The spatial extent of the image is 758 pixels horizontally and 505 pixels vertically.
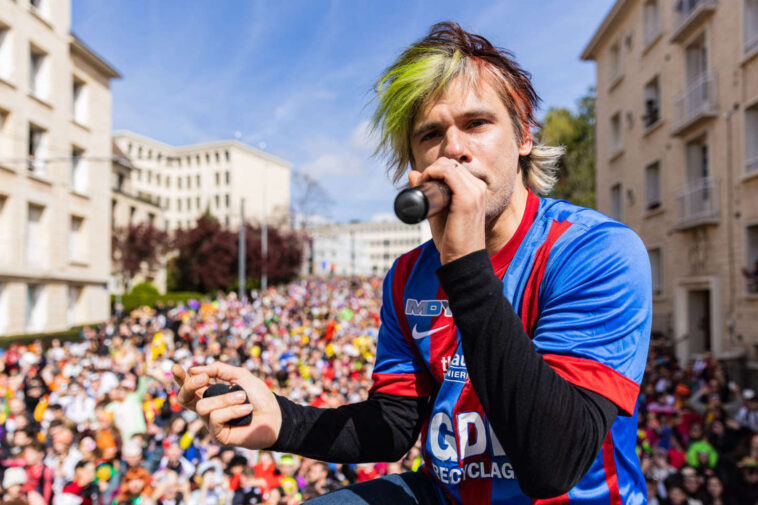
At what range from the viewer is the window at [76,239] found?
26758 millimetres

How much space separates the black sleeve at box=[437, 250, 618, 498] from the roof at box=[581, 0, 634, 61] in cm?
2360

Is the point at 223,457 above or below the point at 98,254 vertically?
below

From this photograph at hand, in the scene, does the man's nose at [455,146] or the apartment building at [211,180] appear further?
the apartment building at [211,180]

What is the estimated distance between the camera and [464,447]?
1775 mm

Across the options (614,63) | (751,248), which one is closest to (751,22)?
(751,248)

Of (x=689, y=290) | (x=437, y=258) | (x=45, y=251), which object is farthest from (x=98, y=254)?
(x=437, y=258)

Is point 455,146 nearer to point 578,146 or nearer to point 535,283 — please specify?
point 535,283

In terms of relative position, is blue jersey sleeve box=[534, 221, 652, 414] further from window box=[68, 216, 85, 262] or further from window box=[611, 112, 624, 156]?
window box=[68, 216, 85, 262]

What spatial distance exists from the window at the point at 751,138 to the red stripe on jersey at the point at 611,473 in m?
15.7

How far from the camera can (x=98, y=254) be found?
28094 mm

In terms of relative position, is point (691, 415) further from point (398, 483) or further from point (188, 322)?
point (188, 322)

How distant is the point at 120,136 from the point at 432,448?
89327 millimetres

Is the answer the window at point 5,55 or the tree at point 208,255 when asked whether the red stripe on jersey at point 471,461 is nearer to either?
the window at point 5,55

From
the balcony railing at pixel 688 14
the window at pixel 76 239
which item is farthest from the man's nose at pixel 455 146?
the window at pixel 76 239
